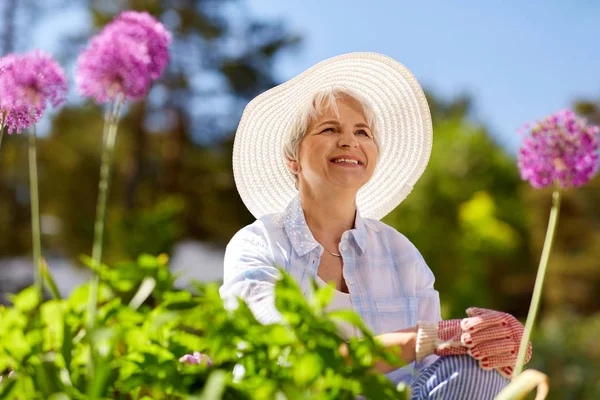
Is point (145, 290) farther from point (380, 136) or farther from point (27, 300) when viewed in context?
point (380, 136)

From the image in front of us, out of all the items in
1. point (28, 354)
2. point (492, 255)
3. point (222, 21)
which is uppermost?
point (222, 21)

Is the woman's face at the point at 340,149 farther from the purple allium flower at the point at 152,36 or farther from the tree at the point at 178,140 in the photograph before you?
the tree at the point at 178,140

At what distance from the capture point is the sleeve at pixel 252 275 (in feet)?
4.23

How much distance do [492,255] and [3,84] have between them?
34.9 ft

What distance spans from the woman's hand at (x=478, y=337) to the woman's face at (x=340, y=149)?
56 centimetres

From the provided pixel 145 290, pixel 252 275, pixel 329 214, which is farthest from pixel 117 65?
pixel 329 214

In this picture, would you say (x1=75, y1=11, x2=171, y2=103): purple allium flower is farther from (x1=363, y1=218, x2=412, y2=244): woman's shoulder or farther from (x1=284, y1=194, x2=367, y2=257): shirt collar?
(x1=363, y1=218, x2=412, y2=244): woman's shoulder

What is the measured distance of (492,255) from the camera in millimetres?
10891

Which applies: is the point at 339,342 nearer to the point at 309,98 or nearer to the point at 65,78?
the point at 65,78

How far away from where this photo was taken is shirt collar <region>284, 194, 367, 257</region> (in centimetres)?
159

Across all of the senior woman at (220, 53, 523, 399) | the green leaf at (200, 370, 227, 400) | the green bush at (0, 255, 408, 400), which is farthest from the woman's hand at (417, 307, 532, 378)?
the green leaf at (200, 370, 227, 400)

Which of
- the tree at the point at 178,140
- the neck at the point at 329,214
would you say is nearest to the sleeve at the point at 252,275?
the neck at the point at 329,214

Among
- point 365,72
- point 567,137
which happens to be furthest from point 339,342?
point 365,72

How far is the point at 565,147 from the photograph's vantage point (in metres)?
1.21
